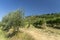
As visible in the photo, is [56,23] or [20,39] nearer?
[20,39]

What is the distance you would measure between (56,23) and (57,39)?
1421 inches

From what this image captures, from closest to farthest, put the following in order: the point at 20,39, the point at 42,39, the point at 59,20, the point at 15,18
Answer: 1. the point at 42,39
2. the point at 20,39
3. the point at 15,18
4. the point at 59,20

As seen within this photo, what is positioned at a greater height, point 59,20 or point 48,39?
point 59,20

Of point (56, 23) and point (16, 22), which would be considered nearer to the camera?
point (16, 22)

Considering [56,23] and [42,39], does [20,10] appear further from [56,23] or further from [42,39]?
[56,23]

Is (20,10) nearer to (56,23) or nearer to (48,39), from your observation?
(48,39)

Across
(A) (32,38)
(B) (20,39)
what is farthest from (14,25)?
(A) (32,38)

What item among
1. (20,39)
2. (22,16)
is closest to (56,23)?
(22,16)

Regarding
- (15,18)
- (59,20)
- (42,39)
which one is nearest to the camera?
(42,39)

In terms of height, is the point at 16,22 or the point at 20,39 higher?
the point at 16,22

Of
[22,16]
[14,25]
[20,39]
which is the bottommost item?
Answer: [20,39]

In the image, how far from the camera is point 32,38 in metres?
23.2

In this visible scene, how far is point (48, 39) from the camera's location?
22781mm

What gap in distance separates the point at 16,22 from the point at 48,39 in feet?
43.4
